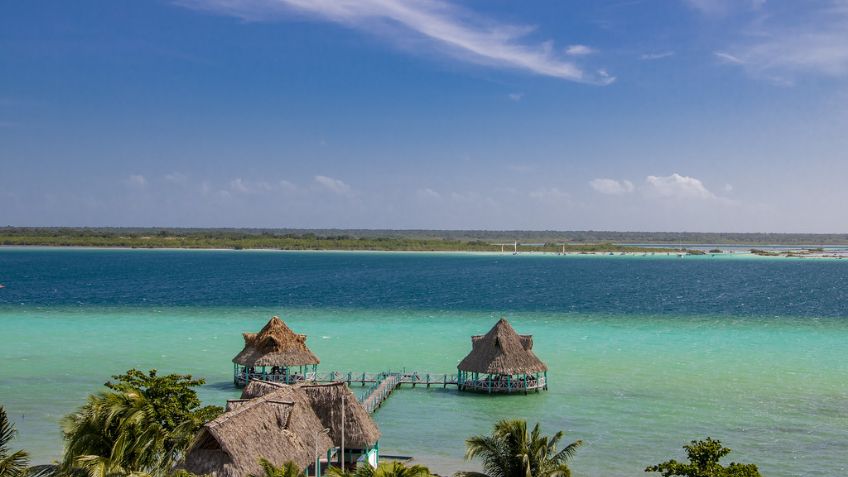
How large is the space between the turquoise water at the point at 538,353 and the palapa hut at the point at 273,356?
1.39 meters

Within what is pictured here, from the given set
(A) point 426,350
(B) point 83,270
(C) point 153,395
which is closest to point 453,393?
(A) point 426,350

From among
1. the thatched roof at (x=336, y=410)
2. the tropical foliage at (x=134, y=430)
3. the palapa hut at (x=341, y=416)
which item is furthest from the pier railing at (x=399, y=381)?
the tropical foliage at (x=134, y=430)

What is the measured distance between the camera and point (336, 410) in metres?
24.1

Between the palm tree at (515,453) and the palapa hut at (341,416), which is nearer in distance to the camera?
the palm tree at (515,453)

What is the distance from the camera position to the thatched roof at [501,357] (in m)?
35.5

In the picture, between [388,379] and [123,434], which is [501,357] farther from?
[123,434]

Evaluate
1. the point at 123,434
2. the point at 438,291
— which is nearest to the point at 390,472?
the point at 123,434

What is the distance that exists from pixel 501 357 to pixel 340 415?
13.3 m

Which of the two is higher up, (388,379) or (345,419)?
(345,419)

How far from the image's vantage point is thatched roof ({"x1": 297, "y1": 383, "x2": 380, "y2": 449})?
24000 millimetres

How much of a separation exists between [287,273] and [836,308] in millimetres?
84989

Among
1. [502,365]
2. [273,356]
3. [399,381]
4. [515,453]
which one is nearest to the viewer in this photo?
[515,453]

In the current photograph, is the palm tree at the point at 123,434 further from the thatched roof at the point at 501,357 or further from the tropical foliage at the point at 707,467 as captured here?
the thatched roof at the point at 501,357

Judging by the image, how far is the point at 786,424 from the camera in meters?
30.3
